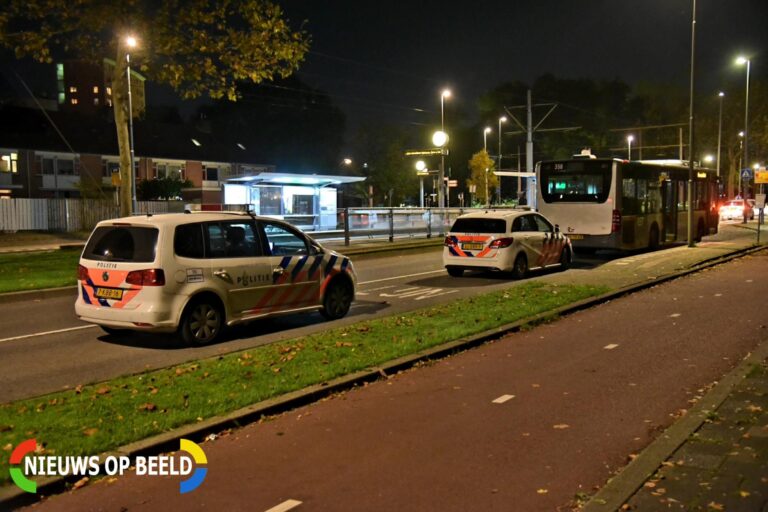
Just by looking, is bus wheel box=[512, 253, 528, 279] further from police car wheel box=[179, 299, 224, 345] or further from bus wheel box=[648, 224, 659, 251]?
bus wheel box=[648, 224, 659, 251]

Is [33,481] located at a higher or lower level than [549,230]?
lower

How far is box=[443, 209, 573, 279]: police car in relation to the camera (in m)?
15.8

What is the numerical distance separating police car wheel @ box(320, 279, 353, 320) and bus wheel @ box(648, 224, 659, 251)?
1491 centimetres

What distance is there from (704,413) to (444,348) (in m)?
3.17

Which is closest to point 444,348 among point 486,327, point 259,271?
point 486,327

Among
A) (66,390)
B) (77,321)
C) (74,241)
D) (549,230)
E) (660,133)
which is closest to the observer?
(66,390)

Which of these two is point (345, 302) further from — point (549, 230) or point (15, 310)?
point (549, 230)

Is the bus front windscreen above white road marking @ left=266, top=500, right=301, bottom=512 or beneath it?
above

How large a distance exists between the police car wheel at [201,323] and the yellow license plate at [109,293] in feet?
2.69

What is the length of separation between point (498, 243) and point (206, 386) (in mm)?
10185

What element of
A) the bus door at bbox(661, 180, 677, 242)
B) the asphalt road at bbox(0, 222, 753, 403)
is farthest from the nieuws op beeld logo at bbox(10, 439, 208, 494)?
the bus door at bbox(661, 180, 677, 242)

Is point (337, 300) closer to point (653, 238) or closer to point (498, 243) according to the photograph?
point (498, 243)

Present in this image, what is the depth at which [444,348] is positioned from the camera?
8.20 m

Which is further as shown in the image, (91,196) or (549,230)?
(91,196)
